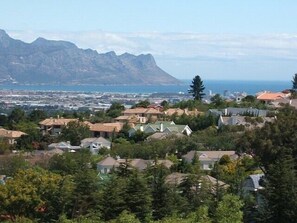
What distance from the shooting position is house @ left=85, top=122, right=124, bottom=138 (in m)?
46.9

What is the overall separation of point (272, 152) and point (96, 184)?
5933 millimetres

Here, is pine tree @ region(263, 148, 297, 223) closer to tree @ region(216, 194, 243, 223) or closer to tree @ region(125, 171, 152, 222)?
tree @ region(216, 194, 243, 223)

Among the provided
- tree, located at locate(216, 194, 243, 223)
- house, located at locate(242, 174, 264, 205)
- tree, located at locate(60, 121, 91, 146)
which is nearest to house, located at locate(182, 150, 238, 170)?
house, located at locate(242, 174, 264, 205)

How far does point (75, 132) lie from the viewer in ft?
152

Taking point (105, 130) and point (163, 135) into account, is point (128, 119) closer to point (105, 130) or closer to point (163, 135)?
point (105, 130)

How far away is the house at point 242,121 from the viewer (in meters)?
39.3

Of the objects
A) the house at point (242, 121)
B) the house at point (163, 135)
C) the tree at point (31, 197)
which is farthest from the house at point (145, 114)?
the tree at point (31, 197)

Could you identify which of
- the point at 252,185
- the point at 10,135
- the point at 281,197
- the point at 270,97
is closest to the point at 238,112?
the point at 270,97

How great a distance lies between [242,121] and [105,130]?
10.2m

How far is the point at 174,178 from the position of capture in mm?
25984

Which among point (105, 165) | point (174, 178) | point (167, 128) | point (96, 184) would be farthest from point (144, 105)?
point (96, 184)

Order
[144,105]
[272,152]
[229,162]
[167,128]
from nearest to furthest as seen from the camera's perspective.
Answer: [272,152] < [229,162] < [167,128] < [144,105]

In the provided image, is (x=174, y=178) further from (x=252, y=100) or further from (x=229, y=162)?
(x=252, y=100)

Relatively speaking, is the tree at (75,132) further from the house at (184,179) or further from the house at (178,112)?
the house at (184,179)
